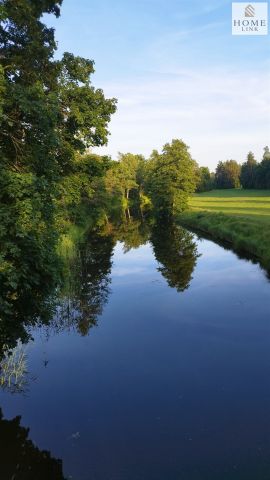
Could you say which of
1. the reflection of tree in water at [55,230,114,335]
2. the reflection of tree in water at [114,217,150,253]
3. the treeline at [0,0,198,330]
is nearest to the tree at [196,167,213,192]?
the reflection of tree in water at [114,217,150,253]

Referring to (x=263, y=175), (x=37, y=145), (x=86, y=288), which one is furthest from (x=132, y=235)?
(x=263, y=175)

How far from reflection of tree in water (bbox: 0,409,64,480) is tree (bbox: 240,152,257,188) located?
130 meters

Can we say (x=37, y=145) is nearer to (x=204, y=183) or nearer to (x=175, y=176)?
(x=175, y=176)

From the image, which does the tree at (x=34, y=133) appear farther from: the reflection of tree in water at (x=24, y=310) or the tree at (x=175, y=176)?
the tree at (x=175, y=176)

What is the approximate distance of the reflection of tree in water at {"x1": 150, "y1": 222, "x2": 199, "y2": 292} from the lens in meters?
31.2

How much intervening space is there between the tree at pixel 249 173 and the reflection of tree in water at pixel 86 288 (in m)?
102

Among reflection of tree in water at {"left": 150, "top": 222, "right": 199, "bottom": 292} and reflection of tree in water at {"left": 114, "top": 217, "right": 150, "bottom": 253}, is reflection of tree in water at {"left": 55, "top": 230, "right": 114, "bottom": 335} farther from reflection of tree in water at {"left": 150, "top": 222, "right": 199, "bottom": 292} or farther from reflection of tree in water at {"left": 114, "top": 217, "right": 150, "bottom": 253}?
reflection of tree in water at {"left": 150, "top": 222, "right": 199, "bottom": 292}

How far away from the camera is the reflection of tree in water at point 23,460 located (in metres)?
10.5

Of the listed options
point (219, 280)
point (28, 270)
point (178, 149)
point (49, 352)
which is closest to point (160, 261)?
point (219, 280)

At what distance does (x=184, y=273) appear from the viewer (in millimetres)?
32781

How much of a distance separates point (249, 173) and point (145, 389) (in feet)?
437

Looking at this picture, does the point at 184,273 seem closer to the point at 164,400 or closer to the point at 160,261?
the point at 160,261

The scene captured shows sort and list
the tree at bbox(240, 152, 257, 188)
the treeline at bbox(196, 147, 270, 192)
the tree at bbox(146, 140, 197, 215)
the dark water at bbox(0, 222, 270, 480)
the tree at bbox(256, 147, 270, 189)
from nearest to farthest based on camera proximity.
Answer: the dark water at bbox(0, 222, 270, 480) < the tree at bbox(146, 140, 197, 215) < the tree at bbox(256, 147, 270, 189) < the treeline at bbox(196, 147, 270, 192) < the tree at bbox(240, 152, 257, 188)

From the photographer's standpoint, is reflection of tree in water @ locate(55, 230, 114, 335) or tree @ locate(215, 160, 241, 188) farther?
tree @ locate(215, 160, 241, 188)
